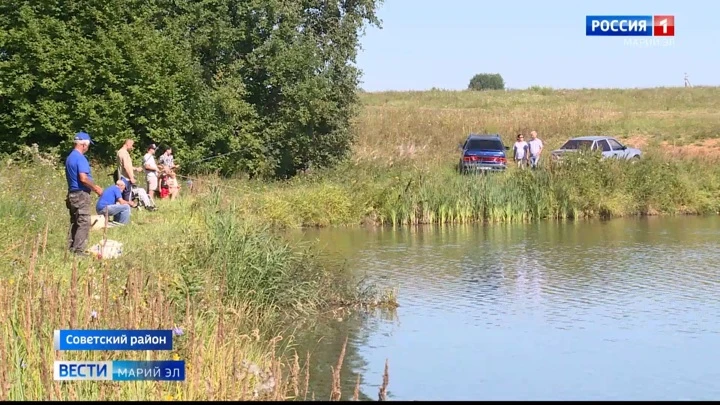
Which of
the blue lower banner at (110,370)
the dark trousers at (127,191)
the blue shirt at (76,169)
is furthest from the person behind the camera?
the dark trousers at (127,191)

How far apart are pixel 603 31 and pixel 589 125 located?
61.7 feet

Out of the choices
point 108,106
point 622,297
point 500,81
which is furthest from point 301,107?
point 500,81

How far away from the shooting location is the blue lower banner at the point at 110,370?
6.78 metres

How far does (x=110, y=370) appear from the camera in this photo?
683 cm

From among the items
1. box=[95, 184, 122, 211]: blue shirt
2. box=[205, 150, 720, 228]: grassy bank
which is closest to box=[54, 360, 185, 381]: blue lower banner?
box=[95, 184, 122, 211]: blue shirt

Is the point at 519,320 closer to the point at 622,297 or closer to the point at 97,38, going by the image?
the point at 622,297

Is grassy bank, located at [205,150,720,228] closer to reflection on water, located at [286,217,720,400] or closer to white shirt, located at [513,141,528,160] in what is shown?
white shirt, located at [513,141,528,160]

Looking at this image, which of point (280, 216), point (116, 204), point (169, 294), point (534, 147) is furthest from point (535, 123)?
point (169, 294)

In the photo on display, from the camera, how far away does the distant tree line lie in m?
26.0

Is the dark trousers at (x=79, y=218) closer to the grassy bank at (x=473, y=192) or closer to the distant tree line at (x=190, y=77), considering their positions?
the grassy bank at (x=473, y=192)

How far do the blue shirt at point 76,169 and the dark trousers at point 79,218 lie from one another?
0.08 metres

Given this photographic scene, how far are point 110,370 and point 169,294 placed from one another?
350 cm

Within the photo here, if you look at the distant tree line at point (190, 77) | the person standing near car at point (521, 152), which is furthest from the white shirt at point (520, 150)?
the distant tree line at point (190, 77)

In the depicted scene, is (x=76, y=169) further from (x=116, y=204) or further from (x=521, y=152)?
(x=521, y=152)
